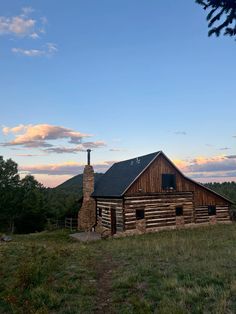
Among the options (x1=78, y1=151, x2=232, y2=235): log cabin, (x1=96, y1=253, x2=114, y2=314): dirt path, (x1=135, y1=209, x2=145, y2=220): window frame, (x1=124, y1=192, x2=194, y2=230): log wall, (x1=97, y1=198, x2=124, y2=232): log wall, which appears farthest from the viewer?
(x1=135, y1=209, x2=145, y2=220): window frame

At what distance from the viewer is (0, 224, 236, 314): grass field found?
26.6 feet

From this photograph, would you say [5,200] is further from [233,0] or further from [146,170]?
[233,0]

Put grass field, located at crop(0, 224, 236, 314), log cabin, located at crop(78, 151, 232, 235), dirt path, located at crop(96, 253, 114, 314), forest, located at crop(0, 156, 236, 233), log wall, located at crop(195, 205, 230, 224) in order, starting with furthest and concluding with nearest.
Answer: forest, located at crop(0, 156, 236, 233) → log wall, located at crop(195, 205, 230, 224) → log cabin, located at crop(78, 151, 232, 235) → dirt path, located at crop(96, 253, 114, 314) → grass field, located at crop(0, 224, 236, 314)

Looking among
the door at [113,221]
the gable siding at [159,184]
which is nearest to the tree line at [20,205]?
the door at [113,221]

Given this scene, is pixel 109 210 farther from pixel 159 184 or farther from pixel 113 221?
pixel 159 184

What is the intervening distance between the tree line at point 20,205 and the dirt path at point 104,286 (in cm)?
3513

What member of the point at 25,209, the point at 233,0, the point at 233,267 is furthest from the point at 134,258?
the point at 25,209

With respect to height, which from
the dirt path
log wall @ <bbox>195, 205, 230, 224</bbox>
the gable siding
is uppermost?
the gable siding

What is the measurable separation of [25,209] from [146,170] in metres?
30.9

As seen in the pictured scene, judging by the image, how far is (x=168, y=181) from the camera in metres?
29.1

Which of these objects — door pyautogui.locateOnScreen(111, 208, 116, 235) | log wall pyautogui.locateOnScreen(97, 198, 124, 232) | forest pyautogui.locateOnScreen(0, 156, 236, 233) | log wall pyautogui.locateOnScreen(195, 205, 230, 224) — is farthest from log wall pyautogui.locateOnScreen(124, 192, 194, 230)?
forest pyautogui.locateOnScreen(0, 156, 236, 233)

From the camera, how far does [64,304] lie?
8.84 meters

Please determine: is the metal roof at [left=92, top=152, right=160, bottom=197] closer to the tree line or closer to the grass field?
the grass field

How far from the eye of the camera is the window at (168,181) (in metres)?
28.8
